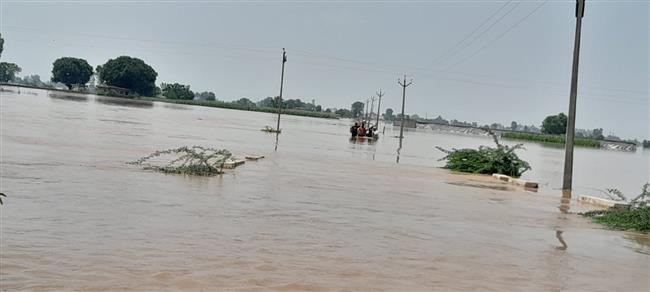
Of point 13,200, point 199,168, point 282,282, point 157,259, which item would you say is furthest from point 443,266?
point 199,168

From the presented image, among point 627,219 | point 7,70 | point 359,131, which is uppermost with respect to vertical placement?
point 7,70

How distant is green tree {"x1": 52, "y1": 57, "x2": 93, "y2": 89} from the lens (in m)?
168

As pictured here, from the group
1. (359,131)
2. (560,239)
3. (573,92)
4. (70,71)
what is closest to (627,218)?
(560,239)

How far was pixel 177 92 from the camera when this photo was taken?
190750 mm

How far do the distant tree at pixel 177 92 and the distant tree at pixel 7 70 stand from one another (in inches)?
1509

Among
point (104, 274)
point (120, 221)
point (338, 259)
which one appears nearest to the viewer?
point (104, 274)

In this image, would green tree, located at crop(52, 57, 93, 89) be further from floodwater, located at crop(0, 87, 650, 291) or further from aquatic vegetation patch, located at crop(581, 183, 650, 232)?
aquatic vegetation patch, located at crop(581, 183, 650, 232)

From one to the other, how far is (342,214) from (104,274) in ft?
21.7

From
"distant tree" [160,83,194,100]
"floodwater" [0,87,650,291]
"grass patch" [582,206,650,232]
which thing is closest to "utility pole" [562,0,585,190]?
"floodwater" [0,87,650,291]

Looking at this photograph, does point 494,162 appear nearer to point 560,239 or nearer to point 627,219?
point 627,219

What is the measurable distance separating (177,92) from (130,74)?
3169 centimetres

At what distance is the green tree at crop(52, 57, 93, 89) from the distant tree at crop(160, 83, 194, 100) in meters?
23.4

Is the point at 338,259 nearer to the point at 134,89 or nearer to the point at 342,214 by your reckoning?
the point at 342,214

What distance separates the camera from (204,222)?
34.8 ft
